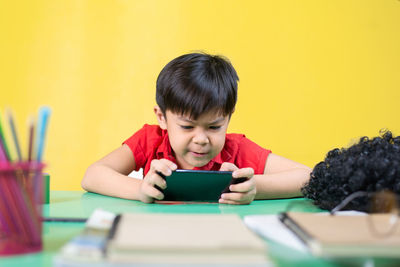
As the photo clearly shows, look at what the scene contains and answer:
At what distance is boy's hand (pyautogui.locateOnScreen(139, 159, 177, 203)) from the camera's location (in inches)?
38.6

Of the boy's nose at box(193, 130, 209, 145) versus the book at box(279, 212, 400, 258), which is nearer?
the book at box(279, 212, 400, 258)

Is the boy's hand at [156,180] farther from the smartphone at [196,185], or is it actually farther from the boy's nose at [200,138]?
the boy's nose at [200,138]

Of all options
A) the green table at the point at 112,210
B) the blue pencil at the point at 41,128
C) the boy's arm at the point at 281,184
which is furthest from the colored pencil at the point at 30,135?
the boy's arm at the point at 281,184

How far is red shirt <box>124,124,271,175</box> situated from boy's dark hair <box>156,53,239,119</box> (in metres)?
0.13

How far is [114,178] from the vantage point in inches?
47.3

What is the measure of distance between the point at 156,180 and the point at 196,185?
3.4 inches

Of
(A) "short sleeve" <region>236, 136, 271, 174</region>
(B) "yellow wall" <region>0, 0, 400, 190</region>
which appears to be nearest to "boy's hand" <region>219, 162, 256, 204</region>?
(A) "short sleeve" <region>236, 136, 271, 174</region>

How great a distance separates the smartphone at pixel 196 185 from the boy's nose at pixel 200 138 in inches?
8.8

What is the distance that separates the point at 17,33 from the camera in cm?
233

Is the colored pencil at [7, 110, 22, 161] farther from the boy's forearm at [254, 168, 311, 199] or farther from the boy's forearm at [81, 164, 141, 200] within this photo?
the boy's forearm at [254, 168, 311, 199]

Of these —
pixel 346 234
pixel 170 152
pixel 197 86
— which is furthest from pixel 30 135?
pixel 170 152

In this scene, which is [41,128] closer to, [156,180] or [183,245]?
[183,245]

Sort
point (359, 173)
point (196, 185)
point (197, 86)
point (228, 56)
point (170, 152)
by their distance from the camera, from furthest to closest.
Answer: point (228, 56) < point (170, 152) < point (197, 86) < point (196, 185) < point (359, 173)

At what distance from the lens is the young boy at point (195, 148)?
3.51 ft
